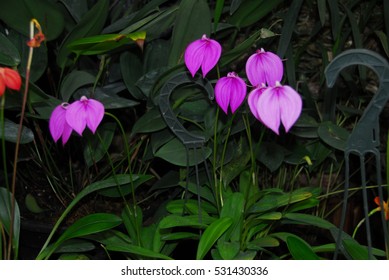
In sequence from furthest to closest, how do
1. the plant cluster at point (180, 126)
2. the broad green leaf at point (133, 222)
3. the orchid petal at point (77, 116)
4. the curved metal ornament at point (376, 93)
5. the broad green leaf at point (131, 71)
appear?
the broad green leaf at point (131, 71) < the broad green leaf at point (133, 222) < the plant cluster at point (180, 126) < the orchid petal at point (77, 116) < the curved metal ornament at point (376, 93)

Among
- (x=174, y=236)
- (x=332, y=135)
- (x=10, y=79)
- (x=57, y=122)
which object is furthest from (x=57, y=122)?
(x=332, y=135)

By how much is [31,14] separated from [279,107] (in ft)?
1.75

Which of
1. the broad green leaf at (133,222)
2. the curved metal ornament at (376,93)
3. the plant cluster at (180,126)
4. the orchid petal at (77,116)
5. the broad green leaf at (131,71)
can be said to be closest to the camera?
the curved metal ornament at (376,93)

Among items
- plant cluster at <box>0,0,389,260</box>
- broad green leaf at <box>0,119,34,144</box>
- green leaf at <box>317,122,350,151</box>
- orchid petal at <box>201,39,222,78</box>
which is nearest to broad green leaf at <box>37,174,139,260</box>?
plant cluster at <box>0,0,389,260</box>

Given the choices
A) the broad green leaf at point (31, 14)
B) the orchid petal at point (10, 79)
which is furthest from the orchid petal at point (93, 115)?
the broad green leaf at point (31, 14)

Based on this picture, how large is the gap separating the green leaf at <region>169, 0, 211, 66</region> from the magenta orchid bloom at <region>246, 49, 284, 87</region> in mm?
241

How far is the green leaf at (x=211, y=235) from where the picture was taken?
930 millimetres

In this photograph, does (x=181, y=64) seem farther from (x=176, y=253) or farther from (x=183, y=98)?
(x=176, y=253)

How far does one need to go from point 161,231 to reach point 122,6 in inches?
20.2

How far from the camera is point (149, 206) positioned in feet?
4.36

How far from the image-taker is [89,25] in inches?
43.4

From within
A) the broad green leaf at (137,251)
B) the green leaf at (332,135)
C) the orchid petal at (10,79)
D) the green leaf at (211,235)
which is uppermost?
the orchid petal at (10,79)

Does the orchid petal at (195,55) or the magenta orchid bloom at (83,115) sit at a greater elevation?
the magenta orchid bloom at (83,115)

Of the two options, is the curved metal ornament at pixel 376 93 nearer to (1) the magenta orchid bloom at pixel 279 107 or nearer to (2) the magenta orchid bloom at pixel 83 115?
(1) the magenta orchid bloom at pixel 279 107
